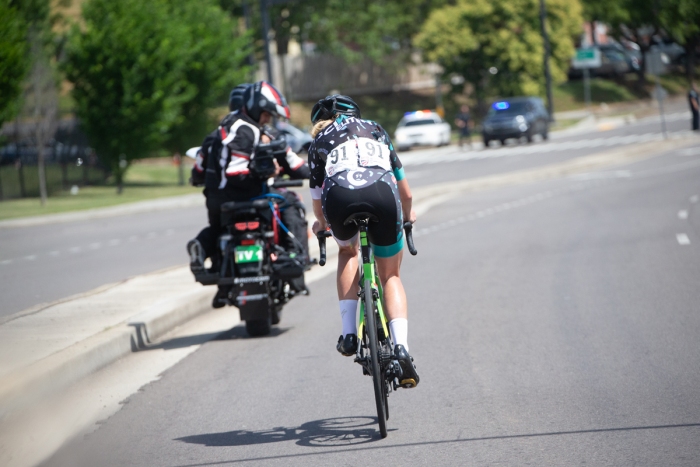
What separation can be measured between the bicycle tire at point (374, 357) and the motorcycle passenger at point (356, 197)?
0.17 m

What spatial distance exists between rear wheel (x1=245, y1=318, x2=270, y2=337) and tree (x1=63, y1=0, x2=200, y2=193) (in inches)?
910

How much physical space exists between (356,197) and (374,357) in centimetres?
87

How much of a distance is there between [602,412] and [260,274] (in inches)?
146

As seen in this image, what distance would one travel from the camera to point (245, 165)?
350 inches

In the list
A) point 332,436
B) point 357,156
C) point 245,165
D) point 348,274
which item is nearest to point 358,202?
point 357,156

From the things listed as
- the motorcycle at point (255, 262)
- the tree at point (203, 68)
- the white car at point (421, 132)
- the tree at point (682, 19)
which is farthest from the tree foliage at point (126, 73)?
the tree at point (682, 19)

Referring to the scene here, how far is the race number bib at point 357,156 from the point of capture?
18.6ft

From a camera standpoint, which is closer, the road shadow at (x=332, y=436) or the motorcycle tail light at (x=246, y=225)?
the road shadow at (x=332, y=436)

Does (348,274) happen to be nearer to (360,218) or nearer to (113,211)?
(360,218)

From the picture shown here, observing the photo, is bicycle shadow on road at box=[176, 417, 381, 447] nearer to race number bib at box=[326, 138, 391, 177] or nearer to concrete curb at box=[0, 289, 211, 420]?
concrete curb at box=[0, 289, 211, 420]

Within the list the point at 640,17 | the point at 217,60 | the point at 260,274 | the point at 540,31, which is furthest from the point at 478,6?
the point at 260,274

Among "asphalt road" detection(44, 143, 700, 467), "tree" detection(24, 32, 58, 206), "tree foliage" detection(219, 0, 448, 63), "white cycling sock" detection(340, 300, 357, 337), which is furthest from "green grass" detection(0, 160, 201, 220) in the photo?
"tree foliage" detection(219, 0, 448, 63)

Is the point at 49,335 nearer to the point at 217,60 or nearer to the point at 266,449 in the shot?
the point at 266,449

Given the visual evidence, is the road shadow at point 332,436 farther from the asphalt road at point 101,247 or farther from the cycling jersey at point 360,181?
the asphalt road at point 101,247
